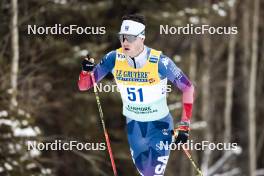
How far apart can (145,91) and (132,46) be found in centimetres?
36

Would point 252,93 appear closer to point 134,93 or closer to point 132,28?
point 134,93

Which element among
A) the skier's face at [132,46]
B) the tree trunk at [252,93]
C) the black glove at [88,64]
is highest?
the skier's face at [132,46]

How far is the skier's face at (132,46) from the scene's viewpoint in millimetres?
5148

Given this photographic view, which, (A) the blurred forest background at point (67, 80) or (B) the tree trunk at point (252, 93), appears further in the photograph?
(B) the tree trunk at point (252, 93)

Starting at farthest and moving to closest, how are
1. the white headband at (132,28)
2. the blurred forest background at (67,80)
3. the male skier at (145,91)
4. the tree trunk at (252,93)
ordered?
the tree trunk at (252,93)
the blurred forest background at (67,80)
the male skier at (145,91)
the white headband at (132,28)

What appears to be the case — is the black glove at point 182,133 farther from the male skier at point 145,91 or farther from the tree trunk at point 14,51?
the tree trunk at point 14,51

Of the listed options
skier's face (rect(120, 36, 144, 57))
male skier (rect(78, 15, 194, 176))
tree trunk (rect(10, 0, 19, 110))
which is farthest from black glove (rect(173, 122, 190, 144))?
tree trunk (rect(10, 0, 19, 110))

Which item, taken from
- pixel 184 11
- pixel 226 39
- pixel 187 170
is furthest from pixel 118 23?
pixel 187 170

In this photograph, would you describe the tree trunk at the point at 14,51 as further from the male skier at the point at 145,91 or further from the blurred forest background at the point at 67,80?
the male skier at the point at 145,91

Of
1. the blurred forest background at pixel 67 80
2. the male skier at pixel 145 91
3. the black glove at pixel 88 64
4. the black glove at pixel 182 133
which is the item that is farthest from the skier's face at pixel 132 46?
the blurred forest background at pixel 67 80

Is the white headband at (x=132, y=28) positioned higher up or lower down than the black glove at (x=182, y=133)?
higher up

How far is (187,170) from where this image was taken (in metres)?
21.5

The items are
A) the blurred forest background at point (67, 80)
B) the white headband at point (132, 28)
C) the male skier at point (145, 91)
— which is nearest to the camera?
the white headband at point (132, 28)

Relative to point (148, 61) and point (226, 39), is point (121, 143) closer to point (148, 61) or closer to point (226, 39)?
point (148, 61)
